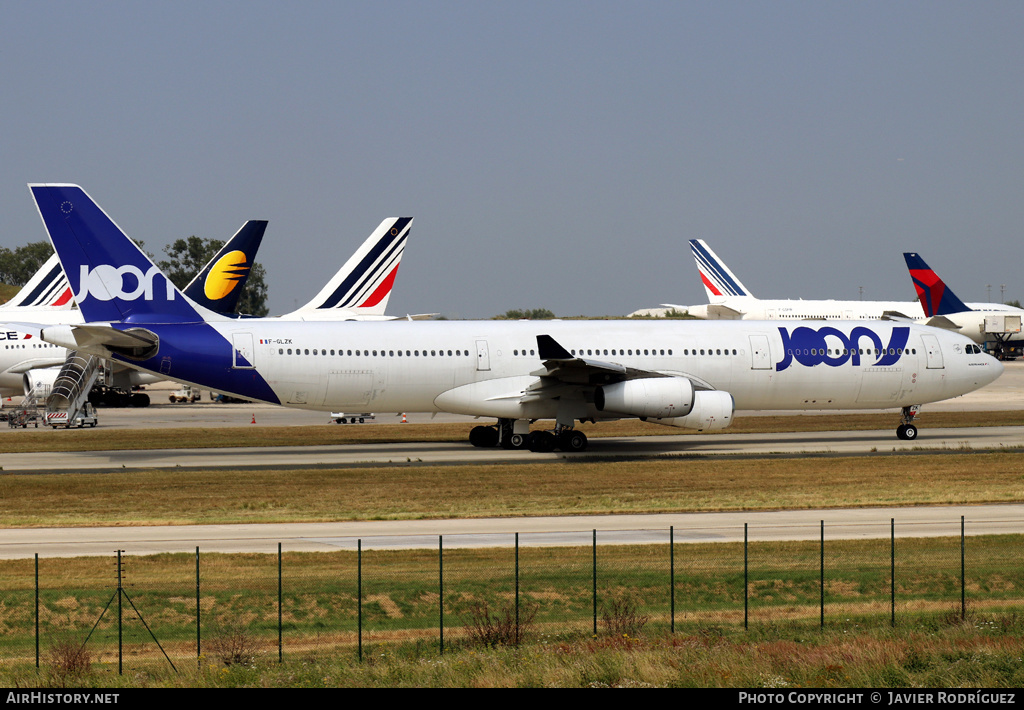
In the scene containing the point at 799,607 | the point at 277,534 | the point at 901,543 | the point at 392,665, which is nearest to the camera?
the point at 392,665

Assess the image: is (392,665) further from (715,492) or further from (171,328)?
(171,328)

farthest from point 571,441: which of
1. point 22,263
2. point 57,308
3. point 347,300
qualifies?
point 22,263

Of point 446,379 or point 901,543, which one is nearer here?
point 901,543

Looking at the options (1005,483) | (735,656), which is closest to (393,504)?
(735,656)

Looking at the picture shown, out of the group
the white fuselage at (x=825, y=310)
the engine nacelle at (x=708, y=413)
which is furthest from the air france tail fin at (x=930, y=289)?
the engine nacelle at (x=708, y=413)

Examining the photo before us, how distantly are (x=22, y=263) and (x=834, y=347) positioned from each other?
18665 centimetres

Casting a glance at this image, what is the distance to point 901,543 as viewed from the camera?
2264 cm

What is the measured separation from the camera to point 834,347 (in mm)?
42156

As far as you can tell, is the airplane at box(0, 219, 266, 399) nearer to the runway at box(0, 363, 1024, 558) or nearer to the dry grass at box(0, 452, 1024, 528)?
the runway at box(0, 363, 1024, 558)

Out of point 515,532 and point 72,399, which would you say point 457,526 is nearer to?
point 515,532

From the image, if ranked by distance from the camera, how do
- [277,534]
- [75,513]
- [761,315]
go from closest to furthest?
[277,534] < [75,513] < [761,315]

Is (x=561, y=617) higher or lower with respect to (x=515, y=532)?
lower

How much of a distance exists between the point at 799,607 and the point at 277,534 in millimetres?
11632

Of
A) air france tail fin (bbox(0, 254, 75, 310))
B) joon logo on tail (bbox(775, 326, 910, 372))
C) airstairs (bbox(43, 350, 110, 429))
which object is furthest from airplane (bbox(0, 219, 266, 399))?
joon logo on tail (bbox(775, 326, 910, 372))
